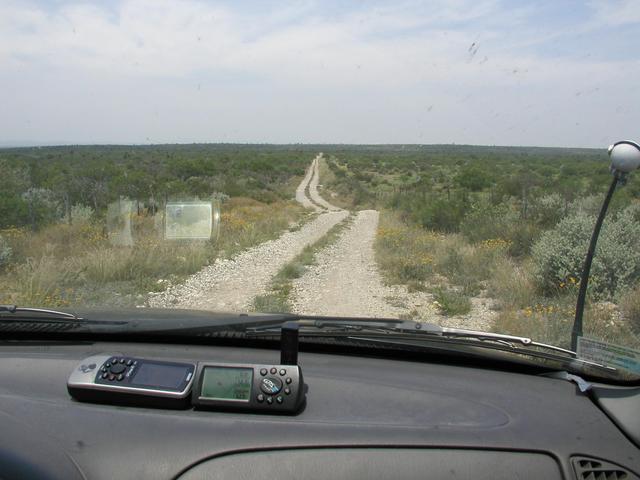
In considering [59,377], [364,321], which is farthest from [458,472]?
[59,377]

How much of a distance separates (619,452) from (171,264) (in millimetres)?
10119

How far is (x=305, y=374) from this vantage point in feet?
7.82

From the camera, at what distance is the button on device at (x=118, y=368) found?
2.13m

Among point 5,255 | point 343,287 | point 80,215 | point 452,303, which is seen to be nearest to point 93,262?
point 5,255

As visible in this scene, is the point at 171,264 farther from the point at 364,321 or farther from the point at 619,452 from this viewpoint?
the point at 619,452

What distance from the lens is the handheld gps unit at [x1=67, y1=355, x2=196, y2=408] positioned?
2.04 metres

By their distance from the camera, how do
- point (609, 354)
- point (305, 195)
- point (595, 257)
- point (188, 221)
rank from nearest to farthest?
point (609, 354) → point (595, 257) → point (188, 221) → point (305, 195)

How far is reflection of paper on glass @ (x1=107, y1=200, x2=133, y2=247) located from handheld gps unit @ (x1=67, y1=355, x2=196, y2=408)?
10.6 meters

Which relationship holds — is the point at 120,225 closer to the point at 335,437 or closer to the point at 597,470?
the point at 335,437

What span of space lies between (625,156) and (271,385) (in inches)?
75.7

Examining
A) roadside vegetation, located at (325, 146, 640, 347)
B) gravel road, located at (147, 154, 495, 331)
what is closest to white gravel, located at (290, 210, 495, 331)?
gravel road, located at (147, 154, 495, 331)

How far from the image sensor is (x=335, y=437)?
1881 mm

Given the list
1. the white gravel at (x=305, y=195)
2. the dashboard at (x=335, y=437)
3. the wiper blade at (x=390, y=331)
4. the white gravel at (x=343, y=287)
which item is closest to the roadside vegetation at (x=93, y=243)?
the white gravel at (x=343, y=287)

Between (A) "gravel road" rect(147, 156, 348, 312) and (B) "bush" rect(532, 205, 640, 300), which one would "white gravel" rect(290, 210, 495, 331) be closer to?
(A) "gravel road" rect(147, 156, 348, 312)
